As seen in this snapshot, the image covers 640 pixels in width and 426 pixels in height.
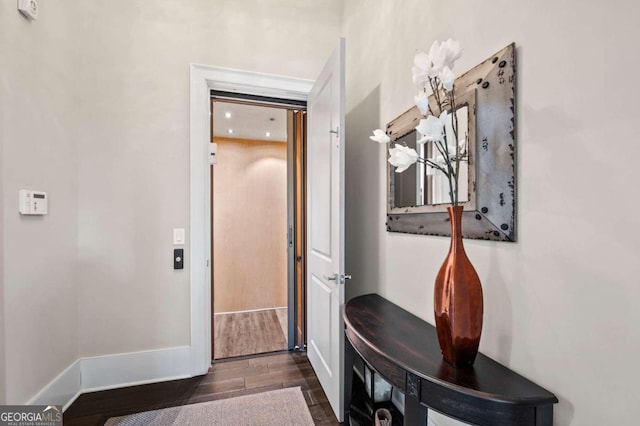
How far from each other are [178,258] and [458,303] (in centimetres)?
197

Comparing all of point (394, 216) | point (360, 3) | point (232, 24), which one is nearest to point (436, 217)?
point (394, 216)

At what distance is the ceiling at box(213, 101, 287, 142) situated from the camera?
3.18m

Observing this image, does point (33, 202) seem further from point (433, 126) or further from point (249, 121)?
point (249, 121)

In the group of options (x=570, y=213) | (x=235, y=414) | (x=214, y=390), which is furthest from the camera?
(x=214, y=390)

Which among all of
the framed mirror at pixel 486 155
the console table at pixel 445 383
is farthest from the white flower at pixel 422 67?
the console table at pixel 445 383

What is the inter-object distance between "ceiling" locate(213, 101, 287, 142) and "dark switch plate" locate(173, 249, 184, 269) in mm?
1623

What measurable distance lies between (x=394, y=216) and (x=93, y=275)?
A: 2106 mm

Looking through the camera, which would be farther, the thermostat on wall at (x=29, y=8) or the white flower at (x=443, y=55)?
the thermostat on wall at (x=29, y=8)

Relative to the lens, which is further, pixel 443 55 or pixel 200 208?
pixel 200 208

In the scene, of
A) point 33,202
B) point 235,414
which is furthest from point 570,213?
point 33,202

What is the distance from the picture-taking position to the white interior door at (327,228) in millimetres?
1692

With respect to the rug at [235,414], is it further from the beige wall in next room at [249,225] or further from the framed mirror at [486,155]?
the beige wall in next room at [249,225]

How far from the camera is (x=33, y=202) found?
5.12 feet

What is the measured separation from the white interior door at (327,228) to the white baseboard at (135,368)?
1.00 meters
